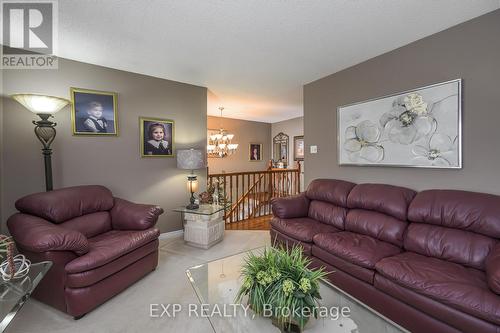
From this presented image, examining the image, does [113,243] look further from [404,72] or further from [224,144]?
[224,144]

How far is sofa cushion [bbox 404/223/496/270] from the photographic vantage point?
1608mm

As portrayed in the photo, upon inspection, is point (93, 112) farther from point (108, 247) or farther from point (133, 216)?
point (108, 247)

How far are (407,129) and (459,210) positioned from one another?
0.95 m

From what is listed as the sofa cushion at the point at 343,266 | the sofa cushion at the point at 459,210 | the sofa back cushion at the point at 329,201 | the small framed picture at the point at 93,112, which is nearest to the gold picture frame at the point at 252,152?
the sofa back cushion at the point at 329,201

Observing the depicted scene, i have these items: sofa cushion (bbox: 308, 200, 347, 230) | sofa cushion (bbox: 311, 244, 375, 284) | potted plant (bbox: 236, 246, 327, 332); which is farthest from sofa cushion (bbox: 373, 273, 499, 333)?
sofa cushion (bbox: 308, 200, 347, 230)

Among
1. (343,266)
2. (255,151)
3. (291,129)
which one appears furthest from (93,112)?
(291,129)

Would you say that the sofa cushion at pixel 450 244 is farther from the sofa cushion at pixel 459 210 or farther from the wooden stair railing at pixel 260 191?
the wooden stair railing at pixel 260 191

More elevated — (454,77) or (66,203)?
(454,77)

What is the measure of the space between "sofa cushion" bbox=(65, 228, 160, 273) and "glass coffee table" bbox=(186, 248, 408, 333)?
769mm

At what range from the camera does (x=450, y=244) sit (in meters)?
1.74

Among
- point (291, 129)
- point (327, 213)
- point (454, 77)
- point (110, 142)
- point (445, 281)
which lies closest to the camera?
point (445, 281)

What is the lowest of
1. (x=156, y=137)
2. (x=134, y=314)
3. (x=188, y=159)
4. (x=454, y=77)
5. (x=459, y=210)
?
(x=134, y=314)

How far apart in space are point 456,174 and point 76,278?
11.2ft
